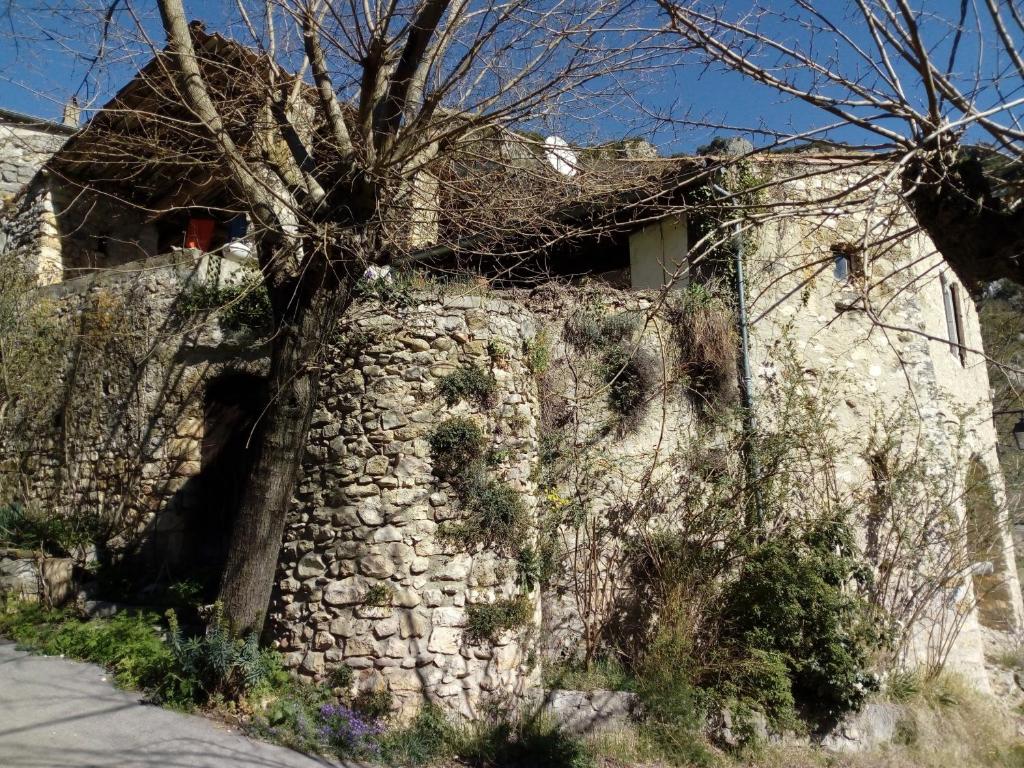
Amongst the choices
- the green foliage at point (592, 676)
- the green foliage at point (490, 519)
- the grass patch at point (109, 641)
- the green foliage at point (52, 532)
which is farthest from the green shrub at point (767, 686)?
the green foliage at point (52, 532)

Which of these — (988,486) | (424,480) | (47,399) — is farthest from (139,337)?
(988,486)

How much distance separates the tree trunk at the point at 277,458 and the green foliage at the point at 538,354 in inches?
85.2

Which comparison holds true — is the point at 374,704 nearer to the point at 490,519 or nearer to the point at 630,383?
the point at 490,519

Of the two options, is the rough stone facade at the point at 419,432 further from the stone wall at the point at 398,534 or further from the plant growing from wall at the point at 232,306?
the plant growing from wall at the point at 232,306

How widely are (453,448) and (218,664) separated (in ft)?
8.15

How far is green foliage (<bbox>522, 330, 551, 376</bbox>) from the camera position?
7.69 m

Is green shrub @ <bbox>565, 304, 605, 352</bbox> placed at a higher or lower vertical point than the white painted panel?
lower

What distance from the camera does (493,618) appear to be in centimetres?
655

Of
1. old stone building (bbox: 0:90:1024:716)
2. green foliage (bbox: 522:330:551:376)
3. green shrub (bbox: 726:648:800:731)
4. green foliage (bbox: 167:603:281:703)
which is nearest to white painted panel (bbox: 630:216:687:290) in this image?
old stone building (bbox: 0:90:1024:716)

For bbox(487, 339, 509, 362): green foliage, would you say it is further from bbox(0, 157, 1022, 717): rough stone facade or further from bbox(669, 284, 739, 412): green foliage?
bbox(669, 284, 739, 412): green foliage

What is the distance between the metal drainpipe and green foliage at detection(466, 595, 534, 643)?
8.86 feet

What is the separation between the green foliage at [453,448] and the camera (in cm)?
673

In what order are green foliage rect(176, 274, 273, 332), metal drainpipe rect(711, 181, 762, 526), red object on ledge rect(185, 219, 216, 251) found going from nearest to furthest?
metal drainpipe rect(711, 181, 762, 526) < green foliage rect(176, 274, 273, 332) < red object on ledge rect(185, 219, 216, 251)

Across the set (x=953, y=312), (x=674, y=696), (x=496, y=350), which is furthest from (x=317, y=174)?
(x=953, y=312)
